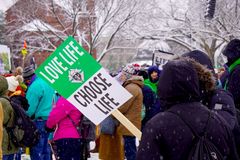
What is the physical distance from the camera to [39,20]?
30.2 metres

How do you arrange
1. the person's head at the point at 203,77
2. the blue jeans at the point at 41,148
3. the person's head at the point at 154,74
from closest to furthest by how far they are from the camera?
the person's head at the point at 203,77, the blue jeans at the point at 41,148, the person's head at the point at 154,74

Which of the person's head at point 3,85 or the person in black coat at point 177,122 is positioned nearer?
the person in black coat at point 177,122

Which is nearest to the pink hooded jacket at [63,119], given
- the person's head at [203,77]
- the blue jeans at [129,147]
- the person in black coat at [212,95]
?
the blue jeans at [129,147]

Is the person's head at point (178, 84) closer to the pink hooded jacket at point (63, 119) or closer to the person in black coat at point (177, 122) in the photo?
the person in black coat at point (177, 122)

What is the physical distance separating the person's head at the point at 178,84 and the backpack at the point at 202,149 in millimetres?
125

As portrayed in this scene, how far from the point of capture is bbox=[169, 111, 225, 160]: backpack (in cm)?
276

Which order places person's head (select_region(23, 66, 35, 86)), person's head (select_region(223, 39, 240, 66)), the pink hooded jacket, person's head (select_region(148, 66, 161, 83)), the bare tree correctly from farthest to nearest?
the bare tree
person's head (select_region(148, 66, 161, 83))
person's head (select_region(23, 66, 35, 86))
the pink hooded jacket
person's head (select_region(223, 39, 240, 66))

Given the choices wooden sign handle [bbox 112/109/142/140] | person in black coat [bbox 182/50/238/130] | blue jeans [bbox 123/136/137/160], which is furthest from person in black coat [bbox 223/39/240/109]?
blue jeans [bbox 123/136/137/160]

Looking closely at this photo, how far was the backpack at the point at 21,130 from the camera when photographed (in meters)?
5.99

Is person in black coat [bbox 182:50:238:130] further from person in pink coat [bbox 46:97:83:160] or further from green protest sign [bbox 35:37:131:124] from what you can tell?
person in pink coat [bbox 46:97:83:160]

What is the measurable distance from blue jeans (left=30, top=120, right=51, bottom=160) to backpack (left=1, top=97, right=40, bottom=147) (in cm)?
167

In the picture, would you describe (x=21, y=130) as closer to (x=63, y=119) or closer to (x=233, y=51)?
(x=63, y=119)

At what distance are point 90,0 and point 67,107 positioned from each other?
24.5m

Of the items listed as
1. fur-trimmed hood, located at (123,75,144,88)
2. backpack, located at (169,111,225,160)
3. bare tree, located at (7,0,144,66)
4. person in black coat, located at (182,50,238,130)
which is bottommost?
fur-trimmed hood, located at (123,75,144,88)
